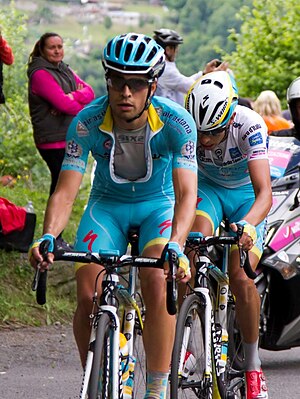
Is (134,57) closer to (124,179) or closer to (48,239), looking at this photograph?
(124,179)

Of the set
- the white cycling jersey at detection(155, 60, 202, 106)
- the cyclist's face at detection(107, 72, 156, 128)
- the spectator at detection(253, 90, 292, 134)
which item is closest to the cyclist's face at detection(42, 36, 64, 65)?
the white cycling jersey at detection(155, 60, 202, 106)

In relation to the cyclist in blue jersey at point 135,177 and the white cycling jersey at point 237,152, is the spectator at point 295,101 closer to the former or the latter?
the white cycling jersey at point 237,152

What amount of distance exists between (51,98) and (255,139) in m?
4.00

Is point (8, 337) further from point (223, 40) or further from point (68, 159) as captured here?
point (223, 40)

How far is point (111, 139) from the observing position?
6270 mm

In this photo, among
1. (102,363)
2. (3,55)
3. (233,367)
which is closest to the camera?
Answer: (102,363)

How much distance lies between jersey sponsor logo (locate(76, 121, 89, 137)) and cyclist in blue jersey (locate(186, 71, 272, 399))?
1000 mm

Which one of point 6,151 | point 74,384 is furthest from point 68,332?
point 6,151

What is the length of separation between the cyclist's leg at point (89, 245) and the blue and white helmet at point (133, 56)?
2.50 feet

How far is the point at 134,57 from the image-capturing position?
19.8 feet

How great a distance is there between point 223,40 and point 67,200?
21745mm

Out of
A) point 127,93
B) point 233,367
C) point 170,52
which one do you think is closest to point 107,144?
point 127,93

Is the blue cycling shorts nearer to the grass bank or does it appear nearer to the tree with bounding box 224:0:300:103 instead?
the grass bank

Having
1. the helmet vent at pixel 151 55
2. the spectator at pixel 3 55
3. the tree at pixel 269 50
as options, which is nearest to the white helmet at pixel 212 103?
the helmet vent at pixel 151 55
